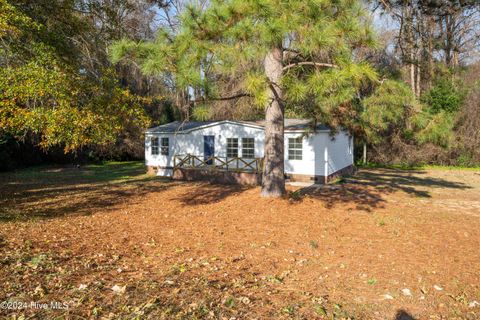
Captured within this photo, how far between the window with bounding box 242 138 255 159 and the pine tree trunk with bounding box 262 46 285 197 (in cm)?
660

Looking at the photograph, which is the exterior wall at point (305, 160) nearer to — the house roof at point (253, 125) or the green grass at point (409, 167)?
the house roof at point (253, 125)

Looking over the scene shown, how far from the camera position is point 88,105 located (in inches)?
345

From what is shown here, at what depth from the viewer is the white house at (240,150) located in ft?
54.2

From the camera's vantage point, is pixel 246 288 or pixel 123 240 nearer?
pixel 246 288

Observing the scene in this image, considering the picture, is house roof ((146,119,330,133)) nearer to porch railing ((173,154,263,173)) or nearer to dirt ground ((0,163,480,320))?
porch railing ((173,154,263,173))

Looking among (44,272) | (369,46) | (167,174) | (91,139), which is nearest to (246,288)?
(44,272)

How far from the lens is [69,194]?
13.1 m

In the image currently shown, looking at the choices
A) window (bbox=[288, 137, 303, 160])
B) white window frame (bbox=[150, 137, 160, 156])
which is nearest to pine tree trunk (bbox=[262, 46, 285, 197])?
window (bbox=[288, 137, 303, 160])

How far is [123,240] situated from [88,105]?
11.8ft

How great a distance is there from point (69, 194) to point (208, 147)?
303 inches

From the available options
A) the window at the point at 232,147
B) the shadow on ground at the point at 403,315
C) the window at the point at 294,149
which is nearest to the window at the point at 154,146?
the window at the point at 232,147

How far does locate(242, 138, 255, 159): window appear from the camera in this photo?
17797 millimetres

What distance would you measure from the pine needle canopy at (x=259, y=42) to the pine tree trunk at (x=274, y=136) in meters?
1.43

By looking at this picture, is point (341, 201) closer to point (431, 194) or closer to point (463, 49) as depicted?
point (431, 194)
